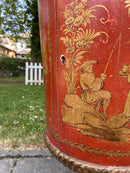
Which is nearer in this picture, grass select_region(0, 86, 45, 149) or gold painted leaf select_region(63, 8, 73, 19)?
gold painted leaf select_region(63, 8, 73, 19)

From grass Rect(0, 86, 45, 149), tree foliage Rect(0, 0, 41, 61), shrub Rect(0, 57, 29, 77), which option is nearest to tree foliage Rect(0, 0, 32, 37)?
tree foliage Rect(0, 0, 41, 61)

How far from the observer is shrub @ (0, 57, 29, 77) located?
49.0 feet

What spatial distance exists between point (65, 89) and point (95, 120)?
236 millimetres

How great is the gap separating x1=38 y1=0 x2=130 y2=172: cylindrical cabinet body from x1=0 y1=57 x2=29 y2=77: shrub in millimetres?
14547

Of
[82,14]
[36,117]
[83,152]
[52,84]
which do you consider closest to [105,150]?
[83,152]

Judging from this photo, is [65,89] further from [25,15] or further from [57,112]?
[25,15]

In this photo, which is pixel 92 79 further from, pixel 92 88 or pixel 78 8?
pixel 78 8

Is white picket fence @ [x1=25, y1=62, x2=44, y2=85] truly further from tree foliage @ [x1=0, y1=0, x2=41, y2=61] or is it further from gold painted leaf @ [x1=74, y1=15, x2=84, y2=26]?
gold painted leaf @ [x1=74, y1=15, x2=84, y2=26]

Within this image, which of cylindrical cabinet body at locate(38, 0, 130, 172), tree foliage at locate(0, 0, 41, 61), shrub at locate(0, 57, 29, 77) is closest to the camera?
cylindrical cabinet body at locate(38, 0, 130, 172)

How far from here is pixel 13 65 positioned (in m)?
15.0

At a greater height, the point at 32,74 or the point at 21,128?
the point at 32,74

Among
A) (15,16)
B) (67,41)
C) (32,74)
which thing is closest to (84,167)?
(67,41)

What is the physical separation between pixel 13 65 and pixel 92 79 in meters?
15.1

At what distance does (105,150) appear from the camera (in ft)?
2.89
